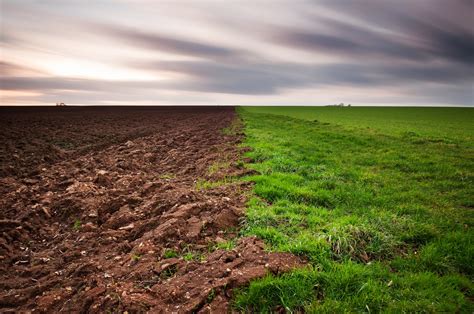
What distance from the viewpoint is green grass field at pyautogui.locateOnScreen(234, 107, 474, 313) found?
4.11m

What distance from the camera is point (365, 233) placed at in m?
5.62

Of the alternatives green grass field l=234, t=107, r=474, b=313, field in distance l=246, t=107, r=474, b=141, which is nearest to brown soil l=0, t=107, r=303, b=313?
green grass field l=234, t=107, r=474, b=313

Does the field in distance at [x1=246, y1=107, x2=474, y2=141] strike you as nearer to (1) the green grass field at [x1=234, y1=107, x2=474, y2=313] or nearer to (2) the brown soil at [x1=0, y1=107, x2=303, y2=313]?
(1) the green grass field at [x1=234, y1=107, x2=474, y2=313]

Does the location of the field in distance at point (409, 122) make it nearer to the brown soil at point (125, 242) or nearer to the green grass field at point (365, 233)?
the green grass field at point (365, 233)

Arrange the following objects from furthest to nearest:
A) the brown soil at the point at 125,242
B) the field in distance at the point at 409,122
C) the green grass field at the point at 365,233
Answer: the field in distance at the point at 409,122 < the brown soil at the point at 125,242 < the green grass field at the point at 365,233

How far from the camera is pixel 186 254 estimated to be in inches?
202

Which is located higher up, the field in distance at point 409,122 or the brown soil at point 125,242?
the field in distance at point 409,122

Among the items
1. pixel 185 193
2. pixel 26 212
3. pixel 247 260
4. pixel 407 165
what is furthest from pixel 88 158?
pixel 407 165

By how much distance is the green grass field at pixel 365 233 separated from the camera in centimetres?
411

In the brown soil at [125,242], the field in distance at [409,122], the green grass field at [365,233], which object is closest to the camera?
the green grass field at [365,233]

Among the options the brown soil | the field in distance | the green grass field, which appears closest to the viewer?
the green grass field

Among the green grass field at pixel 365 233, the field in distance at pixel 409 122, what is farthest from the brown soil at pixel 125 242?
the field in distance at pixel 409 122

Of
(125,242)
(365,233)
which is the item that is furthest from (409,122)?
(125,242)

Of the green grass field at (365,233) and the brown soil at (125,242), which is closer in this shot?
the green grass field at (365,233)
